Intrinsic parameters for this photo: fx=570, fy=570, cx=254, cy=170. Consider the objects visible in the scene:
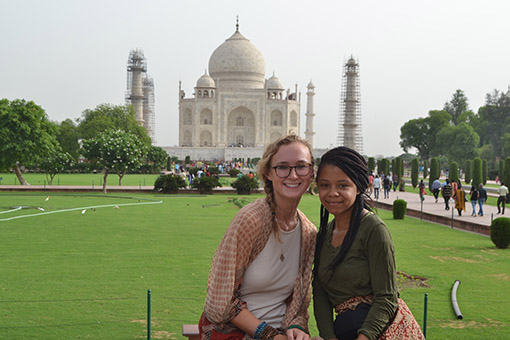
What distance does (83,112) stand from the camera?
3647 cm

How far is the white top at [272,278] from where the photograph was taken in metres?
1.91

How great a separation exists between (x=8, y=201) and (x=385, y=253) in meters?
13.4

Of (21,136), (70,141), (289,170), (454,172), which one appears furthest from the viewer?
(70,141)

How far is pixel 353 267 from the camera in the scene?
1857 millimetres

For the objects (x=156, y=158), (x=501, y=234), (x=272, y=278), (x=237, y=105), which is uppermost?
(x=237, y=105)

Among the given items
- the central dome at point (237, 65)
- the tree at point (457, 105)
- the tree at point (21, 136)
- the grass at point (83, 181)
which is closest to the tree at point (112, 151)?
the grass at point (83, 181)

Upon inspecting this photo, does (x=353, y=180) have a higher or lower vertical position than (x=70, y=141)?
lower

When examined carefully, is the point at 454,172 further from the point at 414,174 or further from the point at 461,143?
the point at 461,143

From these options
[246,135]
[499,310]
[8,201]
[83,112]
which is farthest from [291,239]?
[246,135]

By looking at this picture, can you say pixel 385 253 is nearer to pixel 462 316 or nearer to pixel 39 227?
pixel 462 316

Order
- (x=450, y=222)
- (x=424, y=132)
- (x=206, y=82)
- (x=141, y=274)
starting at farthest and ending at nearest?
(x=206, y=82) → (x=424, y=132) → (x=450, y=222) → (x=141, y=274)

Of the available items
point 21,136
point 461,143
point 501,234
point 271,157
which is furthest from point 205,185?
point 461,143

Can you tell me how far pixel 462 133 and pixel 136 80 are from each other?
25321 mm

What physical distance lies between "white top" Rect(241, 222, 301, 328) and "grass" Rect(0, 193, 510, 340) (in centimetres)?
215
